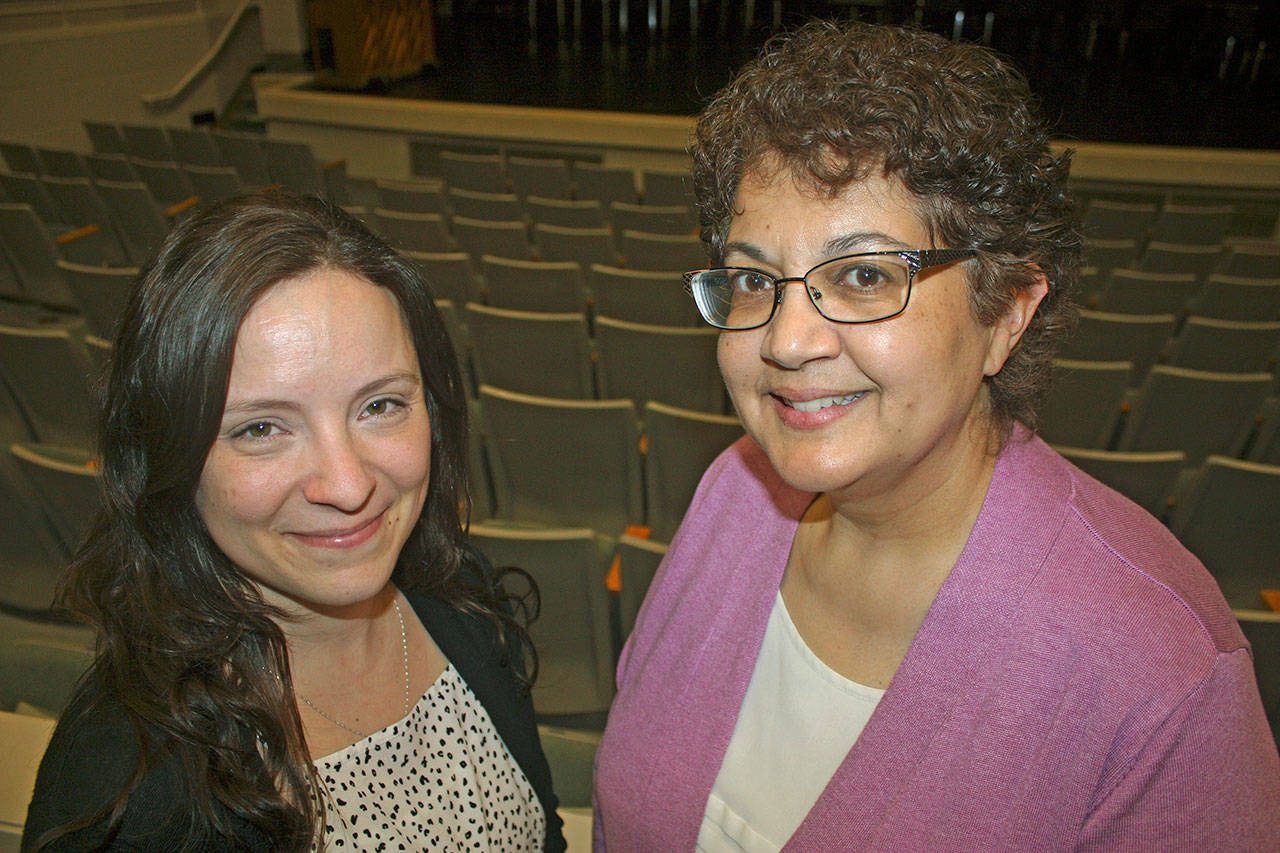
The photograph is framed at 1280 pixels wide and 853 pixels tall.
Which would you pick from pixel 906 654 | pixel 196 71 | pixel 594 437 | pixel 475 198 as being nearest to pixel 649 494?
pixel 594 437

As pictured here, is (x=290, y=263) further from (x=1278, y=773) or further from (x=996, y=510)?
(x=1278, y=773)

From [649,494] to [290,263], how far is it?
2028mm

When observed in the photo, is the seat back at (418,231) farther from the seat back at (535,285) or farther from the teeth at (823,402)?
the teeth at (823,402)

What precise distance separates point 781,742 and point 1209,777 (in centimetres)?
53

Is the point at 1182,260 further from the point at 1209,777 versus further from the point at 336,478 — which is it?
the point at 336,478

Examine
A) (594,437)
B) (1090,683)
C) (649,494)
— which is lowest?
(649,494)

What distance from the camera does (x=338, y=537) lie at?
1.01m

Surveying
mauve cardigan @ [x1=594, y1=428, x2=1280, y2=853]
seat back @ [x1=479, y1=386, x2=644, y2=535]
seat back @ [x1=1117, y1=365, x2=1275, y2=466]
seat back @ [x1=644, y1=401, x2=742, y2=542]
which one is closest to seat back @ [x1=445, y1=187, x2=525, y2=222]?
seat back @ [x1=479, y1=386, x2=644, y2=535]

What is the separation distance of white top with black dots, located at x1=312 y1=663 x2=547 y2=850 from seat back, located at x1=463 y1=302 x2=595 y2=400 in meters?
2.00

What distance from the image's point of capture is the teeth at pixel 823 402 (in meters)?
0.96

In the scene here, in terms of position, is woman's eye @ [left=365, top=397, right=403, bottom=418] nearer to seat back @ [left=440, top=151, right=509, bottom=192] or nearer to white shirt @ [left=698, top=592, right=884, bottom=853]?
white shirt @ [left=698, top=592, right=884, bottom=853]

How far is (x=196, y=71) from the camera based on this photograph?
979 cm

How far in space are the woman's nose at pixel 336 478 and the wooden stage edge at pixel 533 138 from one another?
6.90 meters

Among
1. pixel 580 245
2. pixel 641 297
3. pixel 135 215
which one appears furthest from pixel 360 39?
pixel 641 297
